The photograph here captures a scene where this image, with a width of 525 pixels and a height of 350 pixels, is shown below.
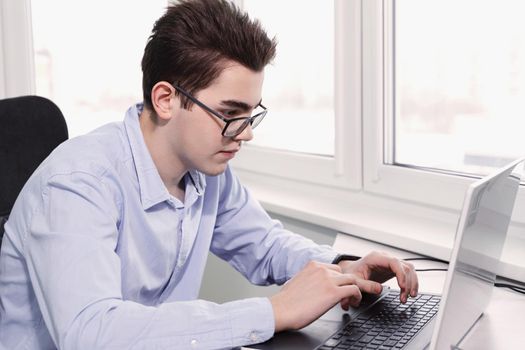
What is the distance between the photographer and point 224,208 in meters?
1.61

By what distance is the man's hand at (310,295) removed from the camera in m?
1.11

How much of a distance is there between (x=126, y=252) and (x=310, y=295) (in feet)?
1.18

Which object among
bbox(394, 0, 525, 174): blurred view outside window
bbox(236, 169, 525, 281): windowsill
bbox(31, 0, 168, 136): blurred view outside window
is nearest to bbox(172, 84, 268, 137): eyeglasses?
bbox(236, 169, 525, 281): windowsill

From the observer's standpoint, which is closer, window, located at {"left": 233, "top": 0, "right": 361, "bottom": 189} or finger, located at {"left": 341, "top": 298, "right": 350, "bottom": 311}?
finger, located at {"left": 341, "top": 298, "right": 350, "bottom": 311}

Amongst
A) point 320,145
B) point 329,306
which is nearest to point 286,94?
point 320,145

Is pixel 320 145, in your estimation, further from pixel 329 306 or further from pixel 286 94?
pixel 329 306

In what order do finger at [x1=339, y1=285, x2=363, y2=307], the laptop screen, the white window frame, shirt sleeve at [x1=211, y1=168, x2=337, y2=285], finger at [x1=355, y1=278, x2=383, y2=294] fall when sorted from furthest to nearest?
the white window frame
shirt sleeve at [x1=211, y1=168, x2=337, y2=285]
finger at [x1=355, y1=278, x2=383, y2=294]
finger at [x1=339, y1=285, x2=363, y2=307]
the laptop screen

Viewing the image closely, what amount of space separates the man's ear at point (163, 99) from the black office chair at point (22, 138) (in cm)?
31

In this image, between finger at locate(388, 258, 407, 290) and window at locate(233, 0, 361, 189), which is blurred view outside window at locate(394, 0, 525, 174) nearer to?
window at locate(233, 0, 361, 189)

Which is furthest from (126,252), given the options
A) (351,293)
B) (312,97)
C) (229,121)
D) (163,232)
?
(312,97)

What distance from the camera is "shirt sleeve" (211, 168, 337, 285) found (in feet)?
5.13

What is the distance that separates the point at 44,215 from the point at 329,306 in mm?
465

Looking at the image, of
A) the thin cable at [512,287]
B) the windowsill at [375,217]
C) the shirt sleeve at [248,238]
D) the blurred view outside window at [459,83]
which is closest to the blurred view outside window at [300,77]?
the windowsill at [375,217]

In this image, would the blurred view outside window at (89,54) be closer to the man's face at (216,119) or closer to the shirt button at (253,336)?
the man's face at (216,119)
